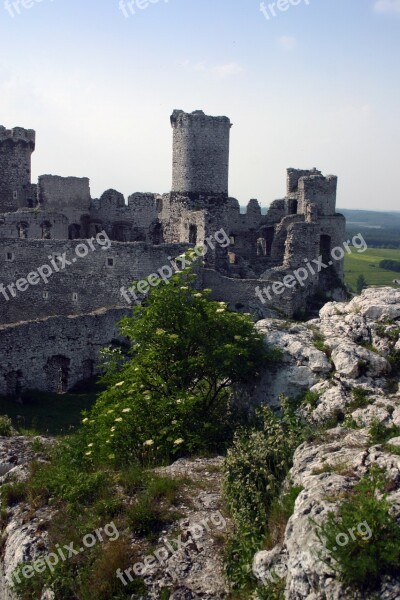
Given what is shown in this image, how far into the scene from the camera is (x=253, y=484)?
10.2 m

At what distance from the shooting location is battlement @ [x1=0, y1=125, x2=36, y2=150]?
37.9m

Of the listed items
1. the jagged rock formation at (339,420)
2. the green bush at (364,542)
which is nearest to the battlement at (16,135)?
the jagged rock formation at (339,420)

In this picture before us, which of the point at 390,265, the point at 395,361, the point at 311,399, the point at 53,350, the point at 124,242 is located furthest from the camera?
the point at 390,265

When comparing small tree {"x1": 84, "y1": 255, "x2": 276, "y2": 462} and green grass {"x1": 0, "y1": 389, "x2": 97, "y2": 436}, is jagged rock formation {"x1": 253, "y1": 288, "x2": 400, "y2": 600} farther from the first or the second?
green grass {"x1": 0, "y1": 389, "x2": 97, "y2": 436}

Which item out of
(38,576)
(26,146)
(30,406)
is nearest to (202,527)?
(38,576)

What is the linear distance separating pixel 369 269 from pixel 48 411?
293 feet

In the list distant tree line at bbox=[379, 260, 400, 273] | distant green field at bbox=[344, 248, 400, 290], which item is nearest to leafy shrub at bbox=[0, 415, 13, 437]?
distant green field at bbox=[344, 248, 400, 290]

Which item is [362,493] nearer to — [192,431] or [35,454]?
[192,431]

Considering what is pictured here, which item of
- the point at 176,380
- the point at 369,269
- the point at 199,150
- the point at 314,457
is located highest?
the point at 199,150

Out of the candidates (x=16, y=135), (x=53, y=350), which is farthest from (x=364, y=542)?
(x=16, y=135)

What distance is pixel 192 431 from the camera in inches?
526

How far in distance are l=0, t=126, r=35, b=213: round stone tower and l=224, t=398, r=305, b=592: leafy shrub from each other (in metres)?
29.1

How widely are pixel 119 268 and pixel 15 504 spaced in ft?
56.1

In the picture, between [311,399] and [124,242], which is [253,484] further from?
[124,242]
